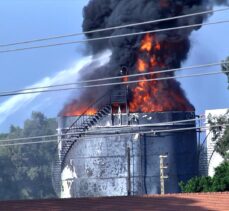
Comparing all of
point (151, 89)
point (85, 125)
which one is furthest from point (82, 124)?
point (151, 89)

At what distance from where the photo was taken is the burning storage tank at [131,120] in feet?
181

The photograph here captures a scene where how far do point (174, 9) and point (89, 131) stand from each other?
8739 mm

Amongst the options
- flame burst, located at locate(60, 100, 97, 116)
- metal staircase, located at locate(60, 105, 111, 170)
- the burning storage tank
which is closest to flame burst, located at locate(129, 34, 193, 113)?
the burning storage tank

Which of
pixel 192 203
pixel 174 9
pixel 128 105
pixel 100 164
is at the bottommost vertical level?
pixel 192 203

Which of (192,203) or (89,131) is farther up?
(89,131)

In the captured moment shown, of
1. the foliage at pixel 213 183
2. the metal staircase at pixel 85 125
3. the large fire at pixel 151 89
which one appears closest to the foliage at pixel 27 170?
the metal staircase at pixel 85 125

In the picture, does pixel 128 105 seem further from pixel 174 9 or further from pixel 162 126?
pixel 174 9

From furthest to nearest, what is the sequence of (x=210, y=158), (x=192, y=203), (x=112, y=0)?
(x=210, y=158) → (x=112, y=0) → (x=192, y=203)

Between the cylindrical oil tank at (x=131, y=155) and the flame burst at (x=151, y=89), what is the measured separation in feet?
3.01

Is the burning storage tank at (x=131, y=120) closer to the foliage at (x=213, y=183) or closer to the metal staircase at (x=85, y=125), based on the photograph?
the metal staircase at (x=85, y=125)

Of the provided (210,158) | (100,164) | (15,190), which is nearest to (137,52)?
(100,164)

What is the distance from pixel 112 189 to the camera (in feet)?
183

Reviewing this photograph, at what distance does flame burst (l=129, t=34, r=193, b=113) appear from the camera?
185 feet

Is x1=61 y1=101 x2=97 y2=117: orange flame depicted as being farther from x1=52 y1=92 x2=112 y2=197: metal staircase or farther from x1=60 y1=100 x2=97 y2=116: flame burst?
x1=52 y1=92 x2=112 y2=197: metal staircase
